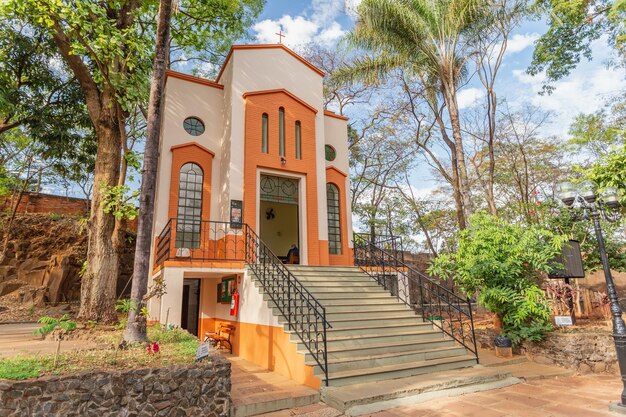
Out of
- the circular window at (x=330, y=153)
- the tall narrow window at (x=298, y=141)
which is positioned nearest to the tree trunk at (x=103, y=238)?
the tall narrow window at (x=298, y=141)

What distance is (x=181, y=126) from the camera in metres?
11.5

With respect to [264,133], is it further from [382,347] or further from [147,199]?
[382,347]

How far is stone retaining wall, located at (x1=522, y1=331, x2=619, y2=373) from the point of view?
7457 mm

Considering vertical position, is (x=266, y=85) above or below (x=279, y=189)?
above

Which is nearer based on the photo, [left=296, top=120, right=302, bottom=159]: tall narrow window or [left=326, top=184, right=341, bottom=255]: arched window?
[left=296, top=120, right=302, bottom=159]: tall narrow window

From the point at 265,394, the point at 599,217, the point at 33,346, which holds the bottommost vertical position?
the point at 265,394

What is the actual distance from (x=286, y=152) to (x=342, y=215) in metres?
3.07

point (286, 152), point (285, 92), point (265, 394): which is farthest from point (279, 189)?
point (265, 394)

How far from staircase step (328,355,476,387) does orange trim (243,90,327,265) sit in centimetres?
519

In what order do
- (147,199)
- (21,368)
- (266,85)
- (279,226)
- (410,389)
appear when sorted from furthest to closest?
1. (279,226)
2. (266,85)
3. (147,199)
4. (410,389)
5. (21,368)

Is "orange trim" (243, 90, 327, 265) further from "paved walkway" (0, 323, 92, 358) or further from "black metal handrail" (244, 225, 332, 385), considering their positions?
"paved walkway" (0, 323, 92, 358)

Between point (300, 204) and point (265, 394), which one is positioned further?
point (300, 204)

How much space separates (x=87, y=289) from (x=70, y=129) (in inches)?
278

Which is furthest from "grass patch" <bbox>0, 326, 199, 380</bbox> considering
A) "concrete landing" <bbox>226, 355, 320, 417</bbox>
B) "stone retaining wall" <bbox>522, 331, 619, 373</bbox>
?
"stone retaining wall" <bbox>522, 331, 619, 373</bbox>
